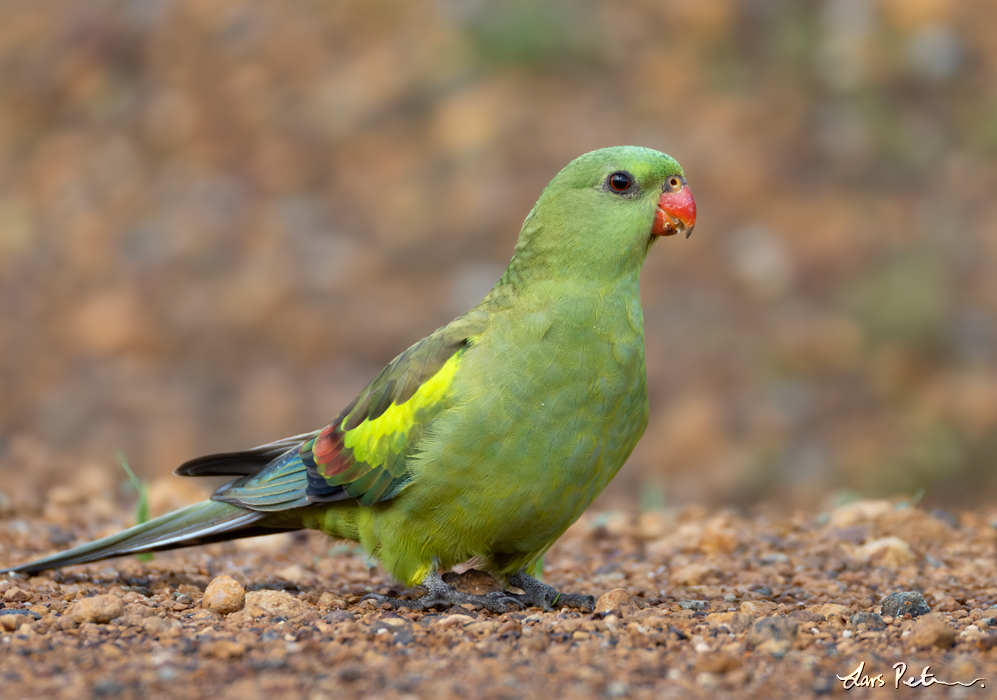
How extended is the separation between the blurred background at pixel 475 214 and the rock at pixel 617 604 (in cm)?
418

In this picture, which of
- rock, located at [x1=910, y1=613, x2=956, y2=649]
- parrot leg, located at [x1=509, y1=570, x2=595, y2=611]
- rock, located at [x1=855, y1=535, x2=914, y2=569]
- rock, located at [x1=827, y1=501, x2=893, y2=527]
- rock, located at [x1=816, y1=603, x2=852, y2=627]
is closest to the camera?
rock, located at [x1=910, y1=613, x2=956, y2=649]

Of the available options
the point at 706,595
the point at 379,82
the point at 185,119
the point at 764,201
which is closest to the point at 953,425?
the point at 764,201

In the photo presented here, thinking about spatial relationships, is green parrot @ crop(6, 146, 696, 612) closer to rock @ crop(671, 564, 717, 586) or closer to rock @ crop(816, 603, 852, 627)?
rock @ crop(671, 564, 717, 586)

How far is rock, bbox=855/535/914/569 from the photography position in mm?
5746

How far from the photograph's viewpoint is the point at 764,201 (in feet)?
39.9

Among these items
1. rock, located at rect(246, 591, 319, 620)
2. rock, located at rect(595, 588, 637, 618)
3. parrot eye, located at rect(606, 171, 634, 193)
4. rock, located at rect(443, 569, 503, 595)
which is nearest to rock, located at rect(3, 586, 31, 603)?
rock, located at rect(246, 591, 319, 620)

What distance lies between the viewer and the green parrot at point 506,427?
4.50m

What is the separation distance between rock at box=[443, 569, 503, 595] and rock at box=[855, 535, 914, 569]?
2.15m

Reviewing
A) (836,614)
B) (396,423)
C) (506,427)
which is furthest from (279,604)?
(836,614)

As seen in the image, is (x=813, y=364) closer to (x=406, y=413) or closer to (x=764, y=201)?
(x=764, y=201)

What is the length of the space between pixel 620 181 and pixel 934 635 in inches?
92.9

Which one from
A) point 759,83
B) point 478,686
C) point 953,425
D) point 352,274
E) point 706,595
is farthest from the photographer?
point 759,83

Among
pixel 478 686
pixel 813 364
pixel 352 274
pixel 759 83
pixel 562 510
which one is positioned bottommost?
pixel 478 686

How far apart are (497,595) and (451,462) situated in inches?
26.7
